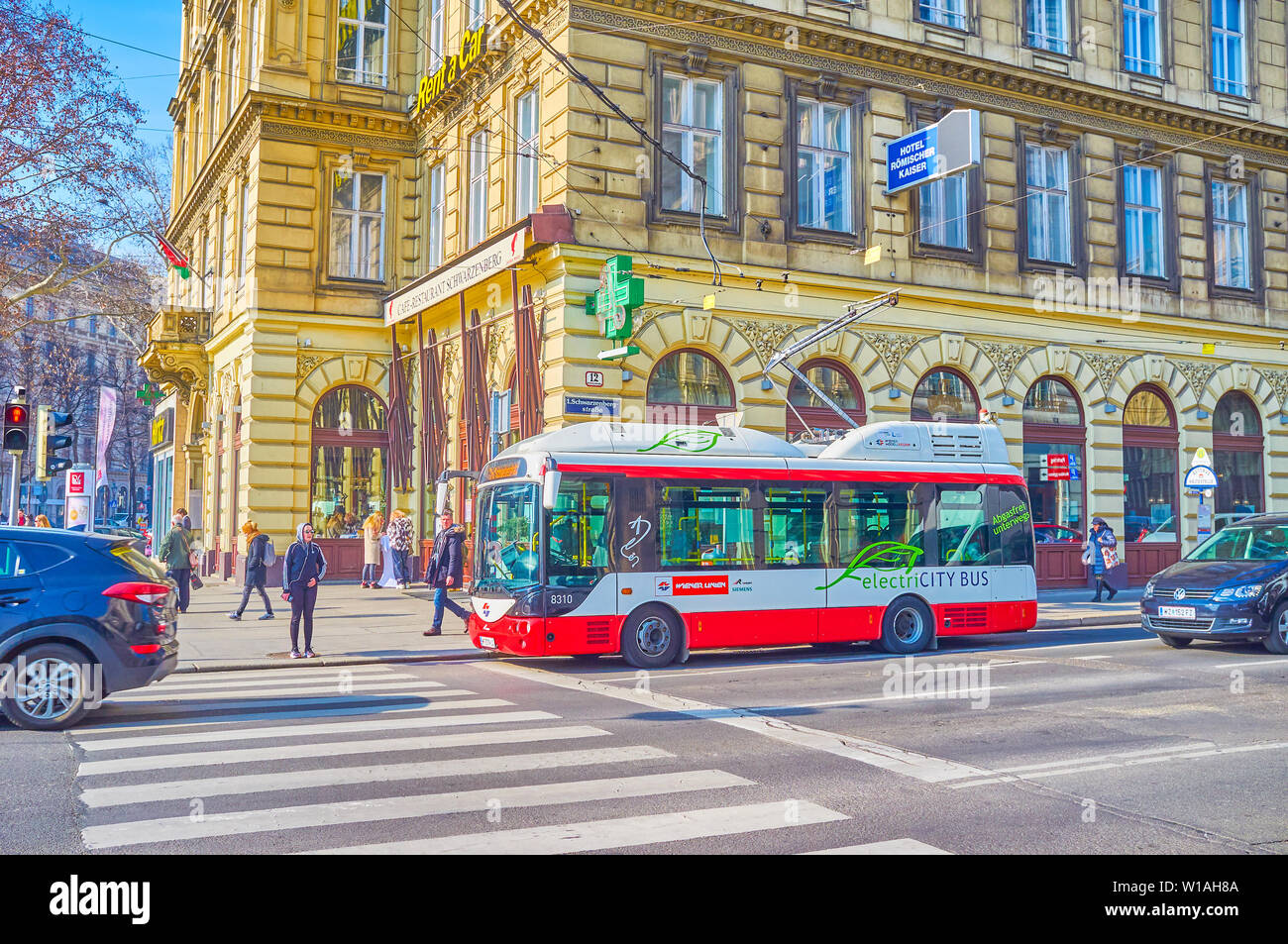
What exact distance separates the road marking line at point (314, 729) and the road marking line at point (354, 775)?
1573 millimetres

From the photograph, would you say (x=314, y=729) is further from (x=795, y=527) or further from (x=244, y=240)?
(x=244, y=240)

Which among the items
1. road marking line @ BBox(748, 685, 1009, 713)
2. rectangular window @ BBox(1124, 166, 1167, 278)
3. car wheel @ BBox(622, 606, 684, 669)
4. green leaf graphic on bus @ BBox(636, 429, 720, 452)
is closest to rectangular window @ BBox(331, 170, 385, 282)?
green leaf graphic on bus @ BBox(636, 429, 720, 452)

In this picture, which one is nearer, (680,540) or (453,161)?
(680,540)

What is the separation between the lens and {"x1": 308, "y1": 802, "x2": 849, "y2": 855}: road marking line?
598 cm

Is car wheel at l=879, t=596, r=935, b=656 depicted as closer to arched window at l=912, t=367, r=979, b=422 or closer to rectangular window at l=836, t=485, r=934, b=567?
rectangular window at l=836, t=485, r=934, b=567

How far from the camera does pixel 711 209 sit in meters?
22.8

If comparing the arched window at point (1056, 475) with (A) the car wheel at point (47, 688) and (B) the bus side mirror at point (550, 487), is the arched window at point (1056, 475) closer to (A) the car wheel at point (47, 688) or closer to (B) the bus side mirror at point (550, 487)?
(B) the bus side mirror at point (550, 487)

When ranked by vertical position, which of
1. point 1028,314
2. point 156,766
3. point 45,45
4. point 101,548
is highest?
point 45,45

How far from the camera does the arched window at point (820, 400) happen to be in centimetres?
2340

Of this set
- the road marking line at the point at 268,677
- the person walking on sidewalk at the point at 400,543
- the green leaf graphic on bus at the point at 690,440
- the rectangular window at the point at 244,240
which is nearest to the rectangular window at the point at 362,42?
the rectangular window at the point at 244,240

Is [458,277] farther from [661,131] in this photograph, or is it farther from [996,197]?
[996,197]

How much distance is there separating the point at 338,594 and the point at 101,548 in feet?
50.9
